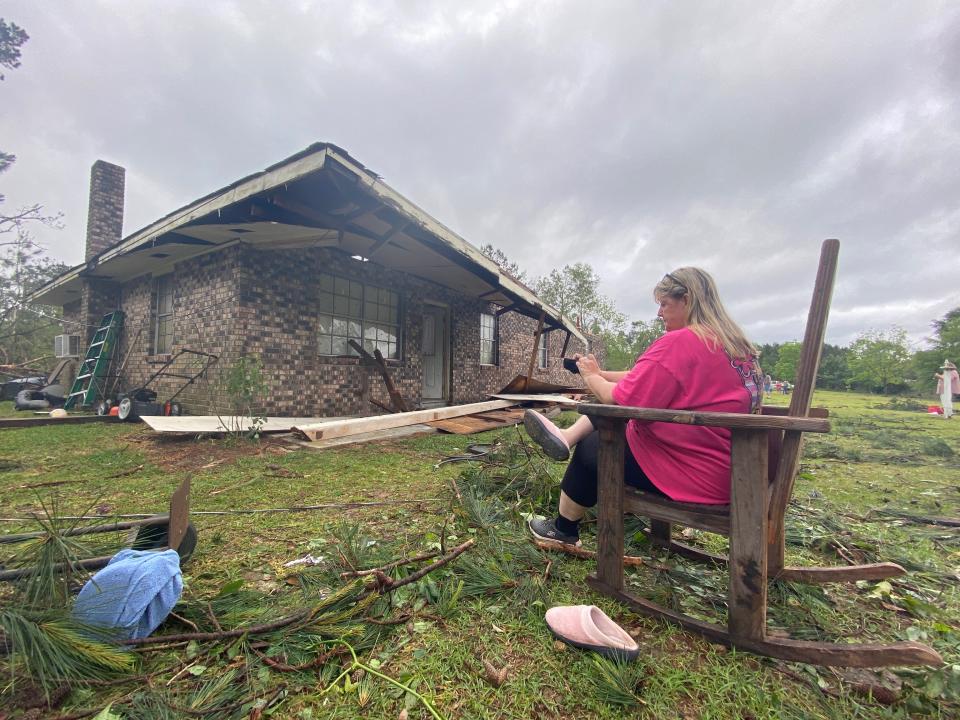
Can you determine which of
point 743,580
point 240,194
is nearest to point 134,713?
point 743,580

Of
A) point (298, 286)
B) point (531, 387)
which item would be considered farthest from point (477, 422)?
point (298, 286)

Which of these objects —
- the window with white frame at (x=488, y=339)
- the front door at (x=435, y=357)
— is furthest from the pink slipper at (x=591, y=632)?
the window with white frame at (x=488, y=339)

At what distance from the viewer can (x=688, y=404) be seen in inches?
58.0

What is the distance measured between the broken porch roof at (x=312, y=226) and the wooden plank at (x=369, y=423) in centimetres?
250

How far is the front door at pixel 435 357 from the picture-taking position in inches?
383

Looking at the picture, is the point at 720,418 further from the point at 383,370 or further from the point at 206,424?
the point at 383,370

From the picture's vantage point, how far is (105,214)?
990 centimetres

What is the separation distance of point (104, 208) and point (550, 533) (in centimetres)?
1364

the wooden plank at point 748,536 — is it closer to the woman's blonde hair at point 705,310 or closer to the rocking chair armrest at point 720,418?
the rocking chair armrest at point 720,418

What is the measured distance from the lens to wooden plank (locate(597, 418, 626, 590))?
151 centimetres

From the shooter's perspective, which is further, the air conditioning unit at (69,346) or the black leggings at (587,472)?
the air conditioning unit at (69,346)

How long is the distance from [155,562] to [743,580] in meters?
1.88

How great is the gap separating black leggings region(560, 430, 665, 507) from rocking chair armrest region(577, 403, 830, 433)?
0.29 meters

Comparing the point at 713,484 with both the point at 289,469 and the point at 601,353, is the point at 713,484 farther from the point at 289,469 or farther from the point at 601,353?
the point at 601,353
